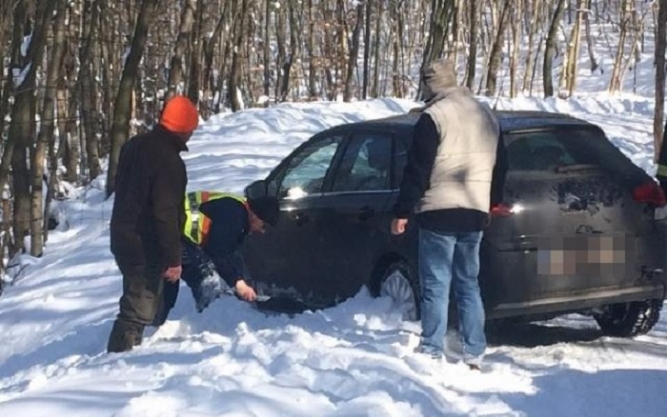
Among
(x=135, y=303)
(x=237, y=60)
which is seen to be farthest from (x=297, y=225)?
(x=237, y=60)

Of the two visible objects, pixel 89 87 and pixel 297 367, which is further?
pixel 89 87

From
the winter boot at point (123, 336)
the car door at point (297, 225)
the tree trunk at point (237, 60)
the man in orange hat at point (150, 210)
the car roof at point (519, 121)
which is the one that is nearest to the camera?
the man in orange hat at point (150, 210)

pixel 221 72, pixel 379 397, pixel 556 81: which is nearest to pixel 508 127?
pixel 379 397

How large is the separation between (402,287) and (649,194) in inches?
68.1

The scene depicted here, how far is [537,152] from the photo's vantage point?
7965mm

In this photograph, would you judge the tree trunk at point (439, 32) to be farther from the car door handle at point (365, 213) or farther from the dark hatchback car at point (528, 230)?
the car door handle at point (365, 213)

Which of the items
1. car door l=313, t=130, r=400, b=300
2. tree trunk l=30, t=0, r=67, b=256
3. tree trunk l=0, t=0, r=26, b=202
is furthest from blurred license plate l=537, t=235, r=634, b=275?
tree trunk l=0, t=0, r=26, b=202

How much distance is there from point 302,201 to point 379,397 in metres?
3.58

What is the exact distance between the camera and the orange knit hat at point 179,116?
7.61 m

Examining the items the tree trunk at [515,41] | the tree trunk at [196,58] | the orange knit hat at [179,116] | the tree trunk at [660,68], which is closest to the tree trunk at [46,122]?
the tree trunk at [196,58]

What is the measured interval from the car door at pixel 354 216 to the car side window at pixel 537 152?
957mm

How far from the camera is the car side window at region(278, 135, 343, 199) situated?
30.6 ft

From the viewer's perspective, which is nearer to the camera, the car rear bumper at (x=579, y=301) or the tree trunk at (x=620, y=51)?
the car rear bumper at (x=579, y=301)

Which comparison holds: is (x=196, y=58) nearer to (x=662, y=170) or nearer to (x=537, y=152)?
(x=662, y=170)
